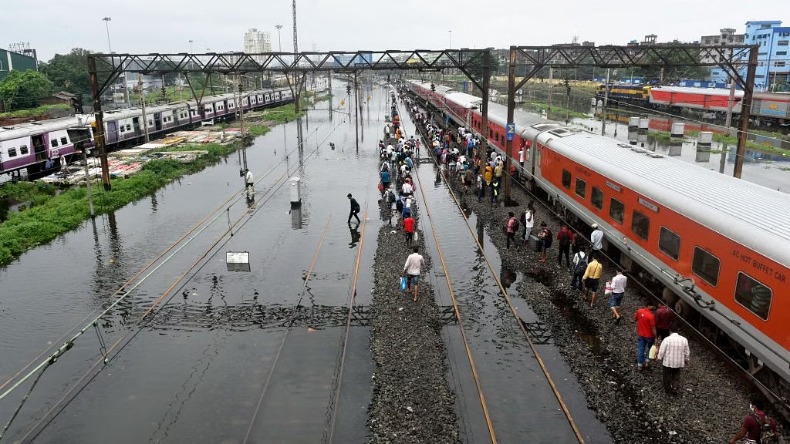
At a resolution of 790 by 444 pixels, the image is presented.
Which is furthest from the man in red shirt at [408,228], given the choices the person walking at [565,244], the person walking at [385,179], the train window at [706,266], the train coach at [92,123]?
the train coach at [92,123]

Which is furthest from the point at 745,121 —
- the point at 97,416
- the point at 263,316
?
the point at 97,416

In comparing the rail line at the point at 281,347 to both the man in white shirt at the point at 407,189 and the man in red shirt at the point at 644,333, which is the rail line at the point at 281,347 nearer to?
the man in white shirt at the point at 407,189

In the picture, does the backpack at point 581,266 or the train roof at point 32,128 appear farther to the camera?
the train roof at point 32,128

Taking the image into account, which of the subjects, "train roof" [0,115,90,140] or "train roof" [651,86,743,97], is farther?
"train roof" [651,86,743,97]

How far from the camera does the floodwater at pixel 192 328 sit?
387 inches

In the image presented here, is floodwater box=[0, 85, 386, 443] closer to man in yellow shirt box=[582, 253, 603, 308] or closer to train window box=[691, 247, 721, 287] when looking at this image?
man in yellow shirt box=[582, 253, 603, 308]

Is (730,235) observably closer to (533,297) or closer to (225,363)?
(533,297)

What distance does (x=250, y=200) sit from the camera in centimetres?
2677

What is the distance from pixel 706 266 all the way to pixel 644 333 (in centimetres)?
224

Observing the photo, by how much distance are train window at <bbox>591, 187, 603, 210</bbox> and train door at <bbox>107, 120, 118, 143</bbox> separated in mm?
36176

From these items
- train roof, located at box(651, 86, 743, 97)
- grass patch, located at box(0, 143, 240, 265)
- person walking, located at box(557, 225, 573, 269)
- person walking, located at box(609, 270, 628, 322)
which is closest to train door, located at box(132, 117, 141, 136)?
grass patch, located at box(0, 143, 240, 265)

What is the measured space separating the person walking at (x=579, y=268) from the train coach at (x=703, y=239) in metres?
1.53

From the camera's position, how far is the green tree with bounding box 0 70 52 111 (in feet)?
221

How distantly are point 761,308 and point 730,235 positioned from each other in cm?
156
